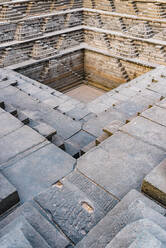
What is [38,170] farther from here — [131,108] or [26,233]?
[131,108]

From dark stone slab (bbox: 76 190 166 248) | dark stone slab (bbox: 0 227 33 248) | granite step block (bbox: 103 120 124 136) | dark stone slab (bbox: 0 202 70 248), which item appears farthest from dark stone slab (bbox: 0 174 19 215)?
granite step block (bbox: 103 120 124 136)

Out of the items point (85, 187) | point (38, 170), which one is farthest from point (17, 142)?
point (85, 187)

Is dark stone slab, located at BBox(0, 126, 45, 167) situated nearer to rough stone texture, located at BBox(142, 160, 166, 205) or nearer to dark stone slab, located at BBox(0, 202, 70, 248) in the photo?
dark stone slab, located at BBox(0, 202, 70, 248)

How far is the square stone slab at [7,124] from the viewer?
3539 millimetres

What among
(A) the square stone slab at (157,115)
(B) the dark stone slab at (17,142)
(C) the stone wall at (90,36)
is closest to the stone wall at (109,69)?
(C) the stone wall at (90,36)

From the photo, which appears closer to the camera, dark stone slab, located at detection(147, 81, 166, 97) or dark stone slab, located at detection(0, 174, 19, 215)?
dark stone slab, located at detection(0, 174, 19, 215)

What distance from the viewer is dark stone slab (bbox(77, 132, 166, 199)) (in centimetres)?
266

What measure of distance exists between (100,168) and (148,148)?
778 mm

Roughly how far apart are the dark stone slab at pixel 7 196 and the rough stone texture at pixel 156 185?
4.70 feet

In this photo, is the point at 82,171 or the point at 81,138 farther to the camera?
the point at 81,138

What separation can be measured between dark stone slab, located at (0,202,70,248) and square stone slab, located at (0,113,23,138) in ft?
4.88

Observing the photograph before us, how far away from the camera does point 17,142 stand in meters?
3.35

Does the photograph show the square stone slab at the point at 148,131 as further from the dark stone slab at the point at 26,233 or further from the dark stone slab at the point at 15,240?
the dark stone slab at the point at 15,240

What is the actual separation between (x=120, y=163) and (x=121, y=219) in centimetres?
95
